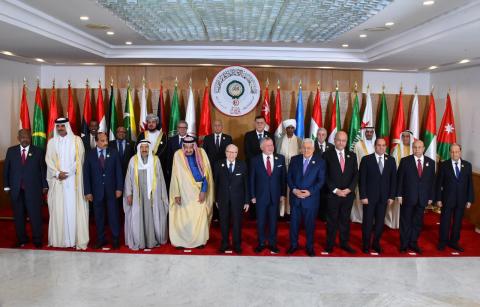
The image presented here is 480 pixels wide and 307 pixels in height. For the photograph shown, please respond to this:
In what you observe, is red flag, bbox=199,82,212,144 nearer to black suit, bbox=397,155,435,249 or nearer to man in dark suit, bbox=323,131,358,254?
man in dark suit, bbox=323,131,358,254

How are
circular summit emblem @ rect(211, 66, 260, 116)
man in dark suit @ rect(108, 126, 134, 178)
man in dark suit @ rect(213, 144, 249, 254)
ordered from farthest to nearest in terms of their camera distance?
circular summit emblem @ rect(211, 66, 260, 116), man in dark suit @ rect(108, 126, 134, 178), man in dark suit @ rect(213, 144, 249, 254)

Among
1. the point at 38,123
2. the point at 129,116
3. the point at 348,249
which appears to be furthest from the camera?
the point at 129,116

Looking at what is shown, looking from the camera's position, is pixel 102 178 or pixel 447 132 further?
pixel 447 132

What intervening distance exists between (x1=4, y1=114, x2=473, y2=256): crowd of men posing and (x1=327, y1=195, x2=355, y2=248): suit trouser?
0.01m

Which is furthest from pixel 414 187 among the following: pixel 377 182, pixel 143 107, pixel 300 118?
pixel 143 107

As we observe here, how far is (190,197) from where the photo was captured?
18.0ft

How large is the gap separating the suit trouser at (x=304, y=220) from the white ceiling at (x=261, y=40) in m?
2.26

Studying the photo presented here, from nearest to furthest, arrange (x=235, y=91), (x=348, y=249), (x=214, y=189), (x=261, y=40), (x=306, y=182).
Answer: (x=306, y=182) → (x=348, y=249) → (x=214, y=189) → (x=261, y=40) → (x=235, y=91)

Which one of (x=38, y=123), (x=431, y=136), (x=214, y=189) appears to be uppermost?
(x=38, y=123)

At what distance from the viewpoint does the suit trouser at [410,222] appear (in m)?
5.51

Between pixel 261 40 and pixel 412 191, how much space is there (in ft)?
9.64

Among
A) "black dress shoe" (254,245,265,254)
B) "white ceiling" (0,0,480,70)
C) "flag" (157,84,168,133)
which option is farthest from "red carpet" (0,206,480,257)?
"white ceiling" (0,0,480,70)

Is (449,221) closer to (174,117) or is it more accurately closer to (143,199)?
(143,199)

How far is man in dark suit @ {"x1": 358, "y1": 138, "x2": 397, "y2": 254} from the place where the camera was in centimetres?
534
